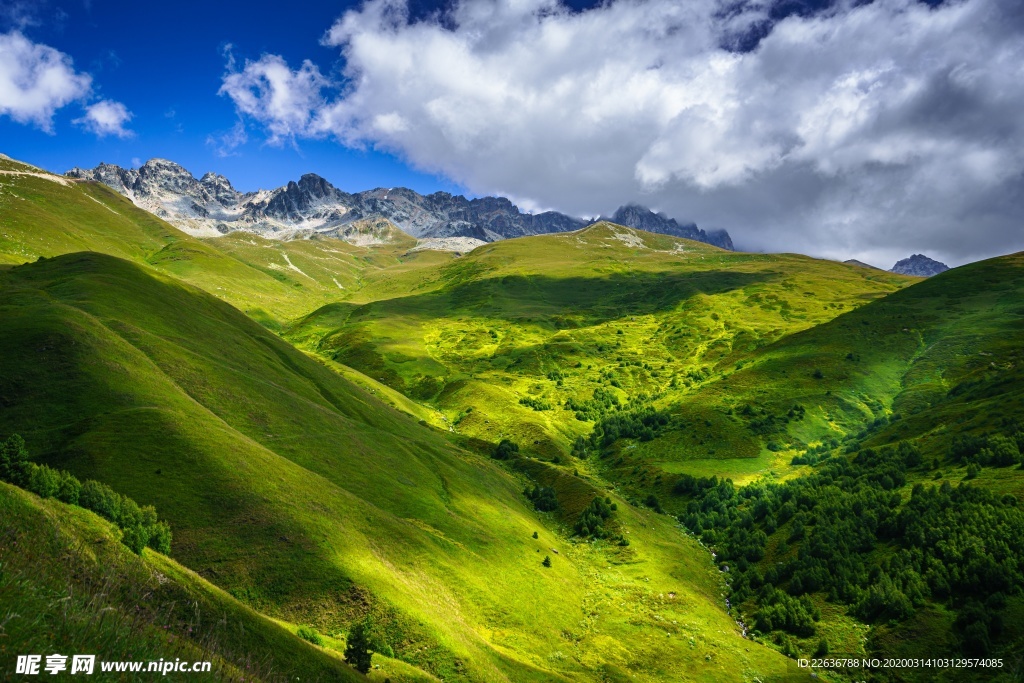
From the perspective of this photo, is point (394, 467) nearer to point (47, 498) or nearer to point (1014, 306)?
point (47, 498)

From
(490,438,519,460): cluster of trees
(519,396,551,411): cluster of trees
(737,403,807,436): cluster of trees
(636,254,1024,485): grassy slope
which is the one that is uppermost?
(636,254,1024,485): grassy slope

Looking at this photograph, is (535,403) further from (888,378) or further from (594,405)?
(888,378)

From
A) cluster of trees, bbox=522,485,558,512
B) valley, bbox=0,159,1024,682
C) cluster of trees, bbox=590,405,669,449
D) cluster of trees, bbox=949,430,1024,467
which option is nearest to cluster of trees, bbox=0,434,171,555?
valley, bbox=0,159,1024,682

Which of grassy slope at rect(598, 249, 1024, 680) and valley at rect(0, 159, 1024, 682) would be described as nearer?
valley at rect(0, 159, 1024, 682)

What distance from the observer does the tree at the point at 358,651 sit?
27155mm

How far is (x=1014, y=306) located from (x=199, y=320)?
836ft

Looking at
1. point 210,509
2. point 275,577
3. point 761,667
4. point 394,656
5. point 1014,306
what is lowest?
point 761,667

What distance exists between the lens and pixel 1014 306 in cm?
18262

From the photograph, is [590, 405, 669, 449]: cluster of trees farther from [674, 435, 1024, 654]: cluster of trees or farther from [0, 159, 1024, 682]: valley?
[674, 435, 1024, 654]: cluster of trees

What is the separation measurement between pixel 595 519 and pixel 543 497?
11.9 m

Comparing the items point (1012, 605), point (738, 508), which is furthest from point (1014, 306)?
point (1012, 605)

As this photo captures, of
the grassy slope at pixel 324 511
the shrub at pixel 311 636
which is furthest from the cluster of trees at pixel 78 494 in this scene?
the shrub at pixel 311 636

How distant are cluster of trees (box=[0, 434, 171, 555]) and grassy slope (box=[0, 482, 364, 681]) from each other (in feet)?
7.36

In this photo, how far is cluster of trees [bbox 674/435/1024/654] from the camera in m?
55.4
